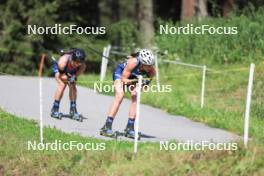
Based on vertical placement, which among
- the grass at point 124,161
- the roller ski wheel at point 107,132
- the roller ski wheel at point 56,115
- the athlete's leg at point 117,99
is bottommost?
the grass at point 124,161

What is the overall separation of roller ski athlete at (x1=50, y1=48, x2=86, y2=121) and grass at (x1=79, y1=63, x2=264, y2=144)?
29 cm

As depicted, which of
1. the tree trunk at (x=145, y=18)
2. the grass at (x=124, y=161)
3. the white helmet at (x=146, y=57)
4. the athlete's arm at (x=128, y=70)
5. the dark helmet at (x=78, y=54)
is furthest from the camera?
the tree trunk at (x=145, y=18)

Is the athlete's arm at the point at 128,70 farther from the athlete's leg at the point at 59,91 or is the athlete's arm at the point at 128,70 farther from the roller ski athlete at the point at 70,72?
the athlete's leg at the point at 59,91

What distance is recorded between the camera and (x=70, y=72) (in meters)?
17.9

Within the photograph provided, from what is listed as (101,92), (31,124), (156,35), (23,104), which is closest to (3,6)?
(156,35)

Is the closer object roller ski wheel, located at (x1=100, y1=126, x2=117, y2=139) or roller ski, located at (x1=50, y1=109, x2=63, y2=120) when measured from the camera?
roller ski wheel, located at (x1=100, y1=126, x2=117, y2=139)

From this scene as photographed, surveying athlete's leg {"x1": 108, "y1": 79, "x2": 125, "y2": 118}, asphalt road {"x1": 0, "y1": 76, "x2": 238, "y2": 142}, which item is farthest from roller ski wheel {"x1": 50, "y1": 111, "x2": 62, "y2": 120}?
athlete's leg {"x1": 108, "y1": 79, "x2": 125, "y2": 118}

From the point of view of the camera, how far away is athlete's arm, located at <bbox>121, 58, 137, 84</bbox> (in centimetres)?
1588

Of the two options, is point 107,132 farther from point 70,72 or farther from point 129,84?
point 70,72

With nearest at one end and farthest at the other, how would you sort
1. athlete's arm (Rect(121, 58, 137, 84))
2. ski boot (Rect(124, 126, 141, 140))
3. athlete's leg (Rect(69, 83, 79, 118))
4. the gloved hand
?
athlete's arm (Rect(121, 58, 137, 84)) < ski boot (Rect(124, 126, 141, 140)) < the gloved hand < athlete's leg (Rect(69, 83, 79, 118))

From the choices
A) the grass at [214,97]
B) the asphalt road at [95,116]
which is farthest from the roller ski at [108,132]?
the grass at [214,97]

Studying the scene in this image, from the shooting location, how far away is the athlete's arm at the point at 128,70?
15.9 meters

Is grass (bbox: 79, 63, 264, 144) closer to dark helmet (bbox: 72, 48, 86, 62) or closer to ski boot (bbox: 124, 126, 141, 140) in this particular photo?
dark helmet (bbox: 72, 48, 86, 62)

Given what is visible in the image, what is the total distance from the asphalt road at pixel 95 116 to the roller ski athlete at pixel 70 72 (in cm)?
19
